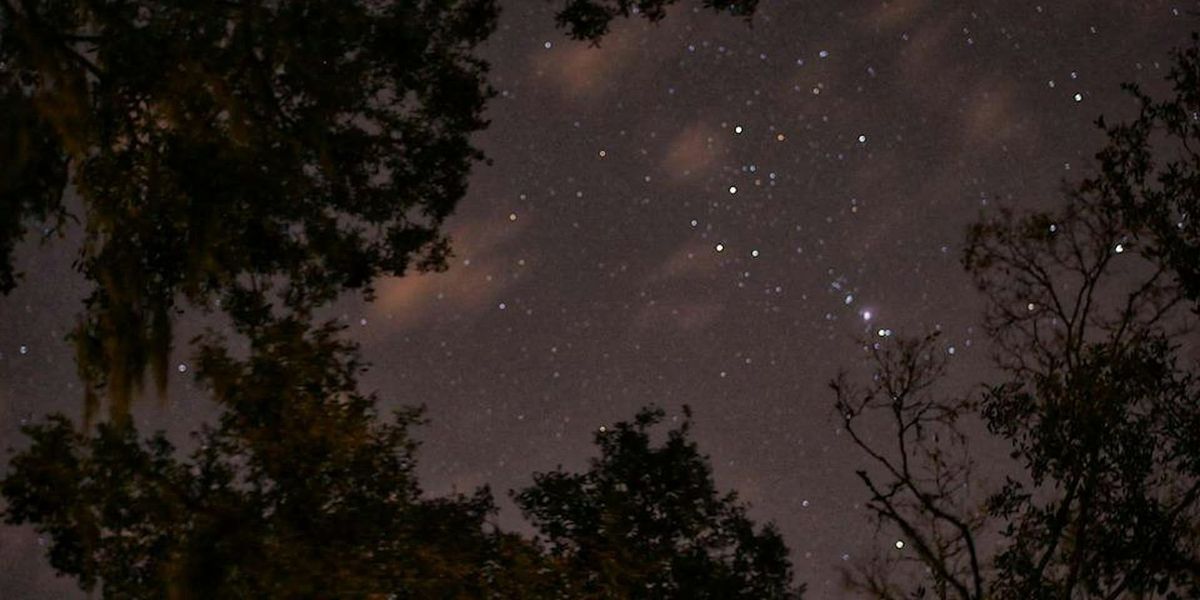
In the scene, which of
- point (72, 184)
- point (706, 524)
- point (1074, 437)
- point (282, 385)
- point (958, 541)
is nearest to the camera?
point (72, 184)

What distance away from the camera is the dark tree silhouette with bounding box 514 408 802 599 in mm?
14427

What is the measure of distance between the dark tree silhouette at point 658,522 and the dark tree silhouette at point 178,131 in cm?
358

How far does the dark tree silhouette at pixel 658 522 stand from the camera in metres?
14.4

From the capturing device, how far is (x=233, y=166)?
10828 mm

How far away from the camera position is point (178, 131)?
1080cm

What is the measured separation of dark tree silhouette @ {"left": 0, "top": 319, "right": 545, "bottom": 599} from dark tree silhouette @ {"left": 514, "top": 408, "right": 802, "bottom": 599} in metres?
2.74

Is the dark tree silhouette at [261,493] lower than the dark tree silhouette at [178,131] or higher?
lower

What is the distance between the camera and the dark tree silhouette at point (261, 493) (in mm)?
10898

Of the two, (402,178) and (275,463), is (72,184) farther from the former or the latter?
(402,178)

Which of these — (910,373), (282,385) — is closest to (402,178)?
(282,385)

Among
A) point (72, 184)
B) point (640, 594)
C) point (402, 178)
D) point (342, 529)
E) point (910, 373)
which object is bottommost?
point (342, 529)

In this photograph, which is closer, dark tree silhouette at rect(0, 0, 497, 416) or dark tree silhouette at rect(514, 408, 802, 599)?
dark tree silhouette at rect(0, 0, 497, 416)

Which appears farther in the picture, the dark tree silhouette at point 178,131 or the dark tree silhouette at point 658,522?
the dark tree silhouette at point 658,522

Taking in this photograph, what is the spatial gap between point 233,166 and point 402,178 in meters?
3.74
